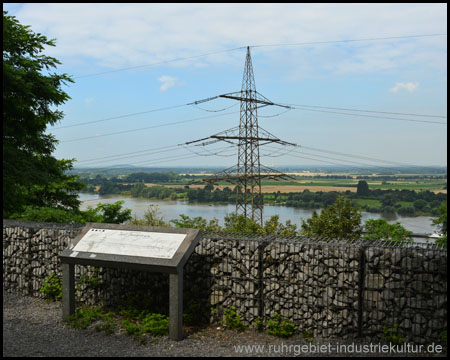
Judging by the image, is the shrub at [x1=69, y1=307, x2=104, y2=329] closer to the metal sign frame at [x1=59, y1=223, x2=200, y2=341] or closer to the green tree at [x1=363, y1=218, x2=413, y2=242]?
the metal sign frame at [x1=59, y1=223, x2=200, y2=341]

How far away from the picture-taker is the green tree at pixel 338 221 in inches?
866

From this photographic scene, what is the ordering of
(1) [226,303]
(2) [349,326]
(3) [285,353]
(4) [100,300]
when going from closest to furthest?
(3) [285,353] → (2) [349,326] → (1) [226,303] → (4) [100,300]

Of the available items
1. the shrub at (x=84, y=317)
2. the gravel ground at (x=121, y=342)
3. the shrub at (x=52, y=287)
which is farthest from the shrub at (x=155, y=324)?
the shrub at (x=52, y=287)

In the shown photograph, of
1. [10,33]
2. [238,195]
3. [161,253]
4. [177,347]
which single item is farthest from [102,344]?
[238,195]

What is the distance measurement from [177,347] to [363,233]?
59.1 ft

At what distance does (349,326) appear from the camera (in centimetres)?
725

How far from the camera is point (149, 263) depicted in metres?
7.19

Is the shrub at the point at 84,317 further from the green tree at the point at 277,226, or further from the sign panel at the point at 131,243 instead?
the green tree at the point at 277,226

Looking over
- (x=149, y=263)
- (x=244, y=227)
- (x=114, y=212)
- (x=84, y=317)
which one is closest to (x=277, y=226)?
(x=244, y=227)

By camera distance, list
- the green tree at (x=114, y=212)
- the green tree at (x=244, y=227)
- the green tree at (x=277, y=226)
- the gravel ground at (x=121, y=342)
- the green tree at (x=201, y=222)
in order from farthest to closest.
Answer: the green tree at (x=277, y=226)
the green tree at (x=114, y=212)
the green tree at (x=244, y=227)
the green tree at (x=201, y=222)
the gravel ground at (x=121, y=342)

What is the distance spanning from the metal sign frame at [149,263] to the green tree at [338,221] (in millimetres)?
14902

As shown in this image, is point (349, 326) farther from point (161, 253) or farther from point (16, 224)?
point (16, 224)

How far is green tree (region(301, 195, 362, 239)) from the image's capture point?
2200cm

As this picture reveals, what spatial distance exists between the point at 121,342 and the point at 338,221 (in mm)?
16822
